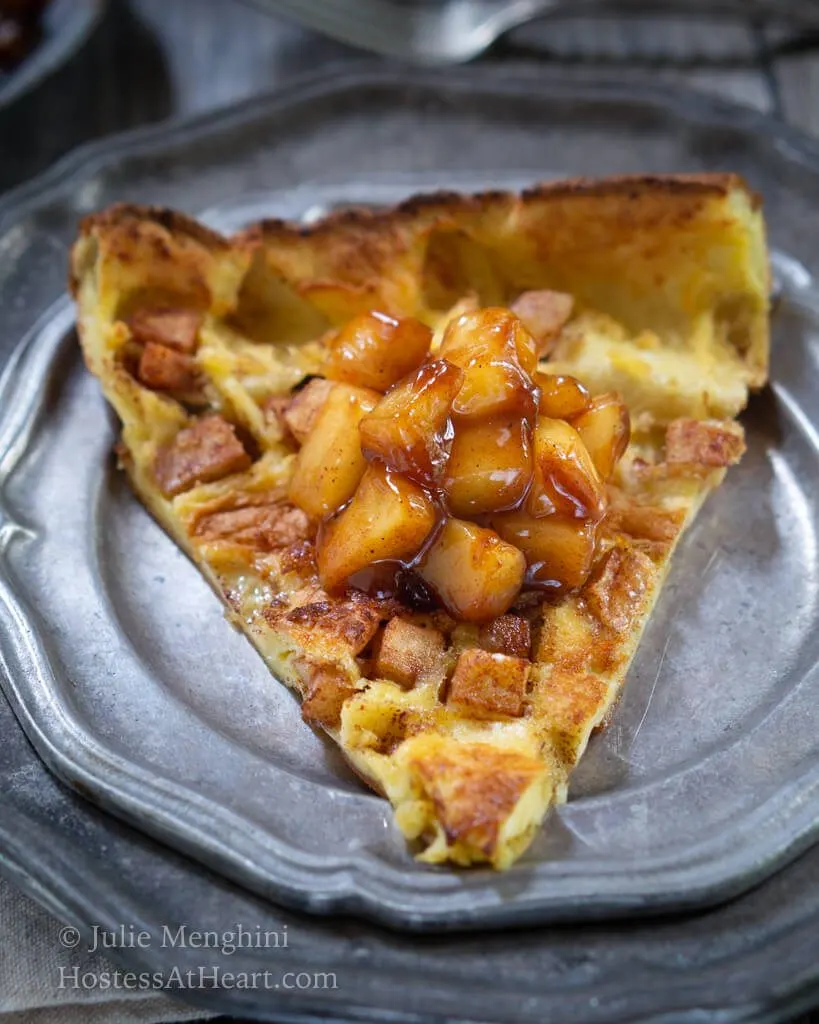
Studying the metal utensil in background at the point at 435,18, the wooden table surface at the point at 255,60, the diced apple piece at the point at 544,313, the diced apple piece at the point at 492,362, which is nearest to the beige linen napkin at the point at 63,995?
the diced apple piece at the point at 492,362

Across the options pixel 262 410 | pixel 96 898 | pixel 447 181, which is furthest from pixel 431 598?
pixel 447 181

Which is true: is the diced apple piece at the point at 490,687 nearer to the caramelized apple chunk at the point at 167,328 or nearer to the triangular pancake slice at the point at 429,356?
the triangular pancake slice at the point at 429,356

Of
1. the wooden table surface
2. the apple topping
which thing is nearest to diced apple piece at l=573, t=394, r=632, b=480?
the apple topping

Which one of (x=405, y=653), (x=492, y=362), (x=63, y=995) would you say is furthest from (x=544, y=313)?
(x=63, y=995)

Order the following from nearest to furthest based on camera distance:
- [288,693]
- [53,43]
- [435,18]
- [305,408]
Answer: [288,693]
[305,408]
[53,43]
[435,18]

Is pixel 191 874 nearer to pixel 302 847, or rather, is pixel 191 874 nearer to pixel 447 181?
pixel 302 847

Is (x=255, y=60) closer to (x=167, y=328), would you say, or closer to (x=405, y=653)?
(x=167, y=328)

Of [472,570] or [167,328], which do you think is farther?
[167,328]

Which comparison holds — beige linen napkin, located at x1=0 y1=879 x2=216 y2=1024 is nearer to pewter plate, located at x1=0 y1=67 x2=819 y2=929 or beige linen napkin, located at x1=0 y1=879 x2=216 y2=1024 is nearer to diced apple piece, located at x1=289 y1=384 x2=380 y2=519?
pewter plate, located at x1=0 y1=67 x2=819 y2=929
